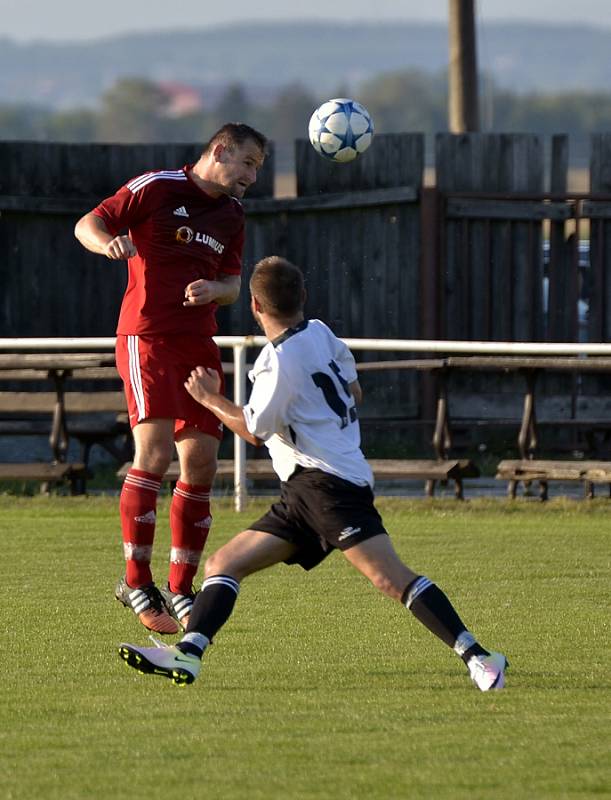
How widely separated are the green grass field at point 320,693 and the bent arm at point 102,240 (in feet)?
5.16

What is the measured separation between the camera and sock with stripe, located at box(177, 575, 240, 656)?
5852 millimetres

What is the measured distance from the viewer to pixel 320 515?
5848 millimetres

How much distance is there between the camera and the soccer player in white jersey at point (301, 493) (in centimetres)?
582

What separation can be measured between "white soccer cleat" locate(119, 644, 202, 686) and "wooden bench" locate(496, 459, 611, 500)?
610 cm

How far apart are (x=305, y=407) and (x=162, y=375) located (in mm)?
1352

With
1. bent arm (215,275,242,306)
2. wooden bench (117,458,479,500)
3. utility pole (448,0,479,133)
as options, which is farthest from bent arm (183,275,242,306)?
utility pole (448,0,479,133)

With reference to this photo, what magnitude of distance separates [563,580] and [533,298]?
22.1ft

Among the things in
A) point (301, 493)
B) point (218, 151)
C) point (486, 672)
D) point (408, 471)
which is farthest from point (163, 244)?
point (408, 471)

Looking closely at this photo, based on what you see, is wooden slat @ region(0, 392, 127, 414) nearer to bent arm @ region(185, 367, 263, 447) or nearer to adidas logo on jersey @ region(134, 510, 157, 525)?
adidas logo on jersey @ region(134, 510, 157, 525)

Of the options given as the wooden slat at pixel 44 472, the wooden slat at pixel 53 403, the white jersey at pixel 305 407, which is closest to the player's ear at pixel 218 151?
the white jersey at pixel 305 407

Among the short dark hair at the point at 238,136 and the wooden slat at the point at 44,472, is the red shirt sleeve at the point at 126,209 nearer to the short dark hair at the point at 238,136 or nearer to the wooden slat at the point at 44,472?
the short dark hair at the point at 238,136

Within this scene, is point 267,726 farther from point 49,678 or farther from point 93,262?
point 93,262

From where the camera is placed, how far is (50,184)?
1531cm

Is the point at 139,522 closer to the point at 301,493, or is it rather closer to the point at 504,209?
the point at 301,493
